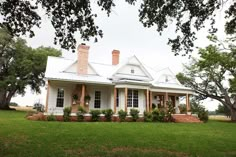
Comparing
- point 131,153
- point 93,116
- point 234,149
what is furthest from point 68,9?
point 93,116

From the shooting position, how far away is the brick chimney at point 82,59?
24586 millimetres

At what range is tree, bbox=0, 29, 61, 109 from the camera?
38.6m

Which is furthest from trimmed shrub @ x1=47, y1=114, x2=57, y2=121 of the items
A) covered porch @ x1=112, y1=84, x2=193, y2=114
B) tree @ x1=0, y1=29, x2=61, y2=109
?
tree @ x1=0, y1=29, x2=61, y2=109

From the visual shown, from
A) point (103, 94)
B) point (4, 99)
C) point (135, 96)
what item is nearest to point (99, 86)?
point (103, 94)

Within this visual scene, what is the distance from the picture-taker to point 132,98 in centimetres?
2547

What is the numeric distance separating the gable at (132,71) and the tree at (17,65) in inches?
722

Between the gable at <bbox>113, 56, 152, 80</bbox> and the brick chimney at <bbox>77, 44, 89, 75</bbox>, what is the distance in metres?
3.09

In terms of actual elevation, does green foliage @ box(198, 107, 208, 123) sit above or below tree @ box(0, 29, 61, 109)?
below

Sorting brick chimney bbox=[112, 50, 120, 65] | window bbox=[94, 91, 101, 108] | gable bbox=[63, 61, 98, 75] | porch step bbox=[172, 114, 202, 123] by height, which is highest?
brick chimney bbox=[112, 50, 120, 65]

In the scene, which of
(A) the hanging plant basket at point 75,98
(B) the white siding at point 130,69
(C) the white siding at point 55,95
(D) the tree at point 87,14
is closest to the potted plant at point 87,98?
(A) the hanging plant basket at point 75,98

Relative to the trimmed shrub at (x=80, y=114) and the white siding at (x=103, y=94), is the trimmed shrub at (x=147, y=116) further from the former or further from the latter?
the trimmed shrub at (x=80, y=114)

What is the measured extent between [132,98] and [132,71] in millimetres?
2977

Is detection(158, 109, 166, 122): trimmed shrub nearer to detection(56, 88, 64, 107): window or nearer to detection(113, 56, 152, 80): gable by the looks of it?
detection(113, 56, 152, 80): gable

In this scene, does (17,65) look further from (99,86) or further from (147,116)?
(147,116)
